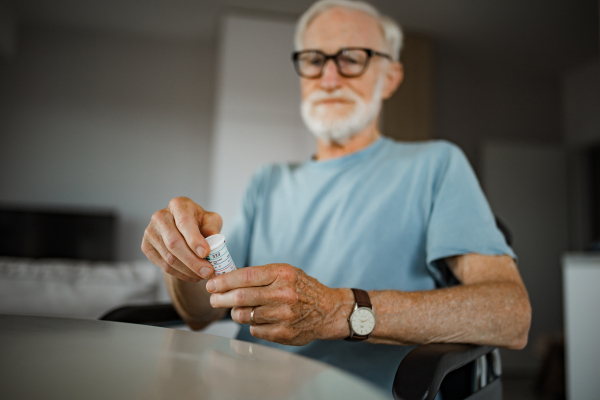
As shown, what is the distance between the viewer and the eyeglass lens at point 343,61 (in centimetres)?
115

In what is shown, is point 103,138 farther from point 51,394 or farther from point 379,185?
point 51,394

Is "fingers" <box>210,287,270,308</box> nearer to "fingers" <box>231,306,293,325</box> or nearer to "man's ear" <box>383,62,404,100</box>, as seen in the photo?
"fingers" <box>231,306,293,325</box>

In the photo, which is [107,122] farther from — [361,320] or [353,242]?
[361,320]

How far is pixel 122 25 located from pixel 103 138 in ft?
3.76

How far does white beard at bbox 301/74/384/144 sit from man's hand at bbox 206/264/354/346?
1.94 ft

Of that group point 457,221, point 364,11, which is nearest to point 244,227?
point 457,221

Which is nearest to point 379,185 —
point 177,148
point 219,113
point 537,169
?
point 219,113

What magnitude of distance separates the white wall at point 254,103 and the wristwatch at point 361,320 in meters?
3.07

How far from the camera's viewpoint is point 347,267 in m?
0.95

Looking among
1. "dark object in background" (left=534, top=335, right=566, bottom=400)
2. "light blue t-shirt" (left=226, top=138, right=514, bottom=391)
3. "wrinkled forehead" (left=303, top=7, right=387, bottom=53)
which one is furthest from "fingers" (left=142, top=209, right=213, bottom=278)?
"dark object in background" (left=534, top=335, right=566, bottom=400)

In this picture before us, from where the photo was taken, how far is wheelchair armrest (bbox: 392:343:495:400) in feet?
1.57

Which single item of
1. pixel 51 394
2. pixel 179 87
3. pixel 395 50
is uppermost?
pixel 179 87

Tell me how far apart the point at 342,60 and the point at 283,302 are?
31.0 inches

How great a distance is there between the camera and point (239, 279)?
0.54 m
